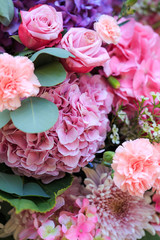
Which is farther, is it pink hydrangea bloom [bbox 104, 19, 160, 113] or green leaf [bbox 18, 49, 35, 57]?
pink hydrangea bloom [bbox 104, 19, 160, 113]

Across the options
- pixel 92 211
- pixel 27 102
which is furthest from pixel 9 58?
pixel 92 211

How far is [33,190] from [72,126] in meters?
0.14

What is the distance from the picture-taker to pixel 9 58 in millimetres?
434

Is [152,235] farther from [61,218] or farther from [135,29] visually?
[135,29]

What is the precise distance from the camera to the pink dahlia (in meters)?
0.49

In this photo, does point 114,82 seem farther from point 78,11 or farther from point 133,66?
point 78,11

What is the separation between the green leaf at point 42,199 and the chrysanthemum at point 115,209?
0.07 m

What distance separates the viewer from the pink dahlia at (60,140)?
0.49 m

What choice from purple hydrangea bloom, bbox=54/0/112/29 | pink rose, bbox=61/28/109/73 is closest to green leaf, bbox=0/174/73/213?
pink rose, bbox=61/28/109/73

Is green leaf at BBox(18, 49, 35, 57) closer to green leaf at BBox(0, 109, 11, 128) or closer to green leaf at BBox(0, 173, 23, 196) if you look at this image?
green leaf at BBox(0, 109, 11, 128)

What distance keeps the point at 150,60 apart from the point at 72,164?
33cm

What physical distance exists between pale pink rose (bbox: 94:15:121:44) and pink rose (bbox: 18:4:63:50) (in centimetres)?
8

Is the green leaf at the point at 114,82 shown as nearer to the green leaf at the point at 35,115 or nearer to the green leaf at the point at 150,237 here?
the green leaf at the point at 35,115

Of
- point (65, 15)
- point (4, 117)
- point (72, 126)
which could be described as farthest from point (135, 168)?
point (65, 15)
